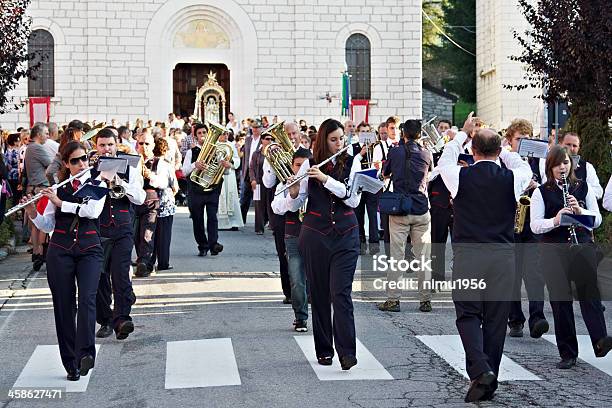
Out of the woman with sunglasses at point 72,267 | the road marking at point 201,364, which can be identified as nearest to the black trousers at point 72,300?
the woman with sunglasses at point 72,267

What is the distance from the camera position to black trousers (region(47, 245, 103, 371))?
909cm

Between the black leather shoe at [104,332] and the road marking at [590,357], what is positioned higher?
the black leather shoe at [104,332]

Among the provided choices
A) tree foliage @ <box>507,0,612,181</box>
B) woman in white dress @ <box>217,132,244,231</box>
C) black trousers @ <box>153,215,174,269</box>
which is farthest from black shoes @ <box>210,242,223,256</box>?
tree foliage @ <box>507,0,612,181</box>

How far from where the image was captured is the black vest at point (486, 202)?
847cm

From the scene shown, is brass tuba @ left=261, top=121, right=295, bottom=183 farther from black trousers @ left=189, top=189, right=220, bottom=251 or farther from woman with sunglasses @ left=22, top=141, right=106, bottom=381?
black trousers @ left=189, top=189, right=220, bottom=251

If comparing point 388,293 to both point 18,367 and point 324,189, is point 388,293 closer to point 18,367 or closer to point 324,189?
point 324,189

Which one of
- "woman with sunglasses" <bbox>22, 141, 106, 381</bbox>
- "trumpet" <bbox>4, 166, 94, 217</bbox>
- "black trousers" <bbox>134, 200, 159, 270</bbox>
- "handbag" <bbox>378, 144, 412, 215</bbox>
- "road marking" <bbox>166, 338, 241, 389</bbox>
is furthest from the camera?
"black trousers" <bbox>134, 200, 159, 270</bbox>

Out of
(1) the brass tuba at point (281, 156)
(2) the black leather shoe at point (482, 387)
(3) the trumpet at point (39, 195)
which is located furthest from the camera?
(1) the brass tuba at point (281, 156)

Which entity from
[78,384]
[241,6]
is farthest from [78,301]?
[241,6]

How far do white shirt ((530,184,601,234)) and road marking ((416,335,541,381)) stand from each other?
1.17 m

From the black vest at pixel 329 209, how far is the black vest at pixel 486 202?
1301 mm

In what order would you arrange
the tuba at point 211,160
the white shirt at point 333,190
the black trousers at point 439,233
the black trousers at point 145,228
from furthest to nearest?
the tuba at point 211,160, the black trousers at point 145,228, the black trousers at point 439,233, the white shirt at point 333,190

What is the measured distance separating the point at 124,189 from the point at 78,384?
2.45 m

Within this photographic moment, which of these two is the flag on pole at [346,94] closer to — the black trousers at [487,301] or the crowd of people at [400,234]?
the crowd of people at [400,234]
